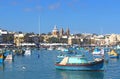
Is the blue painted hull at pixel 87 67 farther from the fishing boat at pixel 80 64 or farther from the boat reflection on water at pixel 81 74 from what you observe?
the boat reflection on water at pixel 81 74

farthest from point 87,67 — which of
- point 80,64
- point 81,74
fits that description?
point 81,74

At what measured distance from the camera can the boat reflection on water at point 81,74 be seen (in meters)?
42.9

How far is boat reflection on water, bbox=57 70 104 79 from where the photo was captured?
42906mm

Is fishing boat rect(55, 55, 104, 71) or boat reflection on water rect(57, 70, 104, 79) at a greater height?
fishing boat rect(55, 55, 104, 71)

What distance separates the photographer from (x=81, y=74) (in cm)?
4594

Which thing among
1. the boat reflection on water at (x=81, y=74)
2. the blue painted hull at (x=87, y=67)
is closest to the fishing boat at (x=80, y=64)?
the blue painted hull at (x=87, y=67)

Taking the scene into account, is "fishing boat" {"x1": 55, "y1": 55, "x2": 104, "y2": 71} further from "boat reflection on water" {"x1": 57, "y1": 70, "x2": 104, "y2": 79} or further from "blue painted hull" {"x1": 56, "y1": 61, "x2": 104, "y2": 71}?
"boat reflection on water" {"x1": 57, "y1": 70, "x2": 104, "y2": 79}

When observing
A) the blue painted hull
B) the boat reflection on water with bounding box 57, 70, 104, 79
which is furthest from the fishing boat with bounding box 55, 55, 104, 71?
the boat reflection on water with bounding box 57, 70, 104, 79

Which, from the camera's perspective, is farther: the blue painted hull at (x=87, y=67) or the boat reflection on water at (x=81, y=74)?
the blue painted hull at (x=87, y=67)

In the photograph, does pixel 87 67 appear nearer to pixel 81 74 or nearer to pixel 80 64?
pixel 80 64

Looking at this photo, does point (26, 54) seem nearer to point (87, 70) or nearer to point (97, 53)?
point (97, 53)

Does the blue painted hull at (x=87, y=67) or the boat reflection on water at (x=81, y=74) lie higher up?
the blue painted hull at (x=87, y=67)

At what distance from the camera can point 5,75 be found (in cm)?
4444

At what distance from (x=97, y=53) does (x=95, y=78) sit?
55.0 metres
